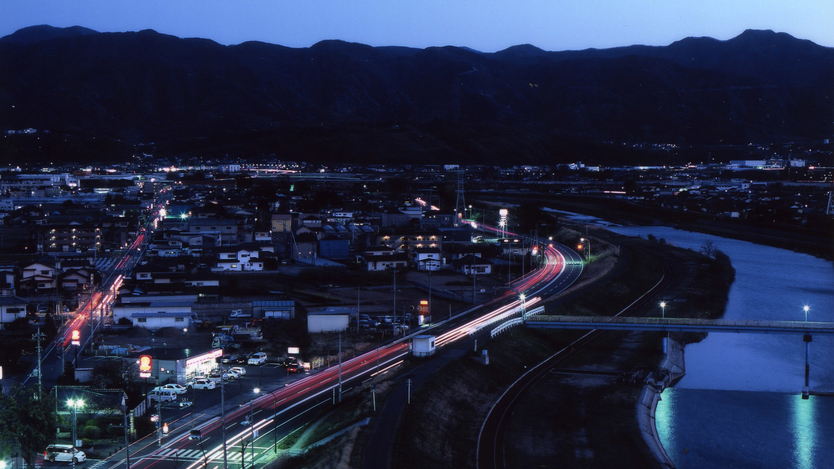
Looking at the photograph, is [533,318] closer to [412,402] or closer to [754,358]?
[754,358]

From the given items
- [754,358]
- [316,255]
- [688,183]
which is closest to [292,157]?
[688,183]

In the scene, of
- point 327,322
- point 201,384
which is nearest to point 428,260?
point 327,322

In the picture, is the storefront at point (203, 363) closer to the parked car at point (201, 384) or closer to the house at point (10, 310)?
the parked car at point (201, 384)

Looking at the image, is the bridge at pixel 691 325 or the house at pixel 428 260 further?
the house at pixel 428 260

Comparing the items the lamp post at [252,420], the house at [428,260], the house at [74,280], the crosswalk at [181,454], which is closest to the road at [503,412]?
the lamp post at [252,420]

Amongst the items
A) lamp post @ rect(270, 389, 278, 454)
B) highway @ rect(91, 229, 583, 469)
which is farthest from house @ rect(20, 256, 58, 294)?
lamp post @ rect(270, 389, 278, 454)

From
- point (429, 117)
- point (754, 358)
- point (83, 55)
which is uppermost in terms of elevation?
point (83, 55)
